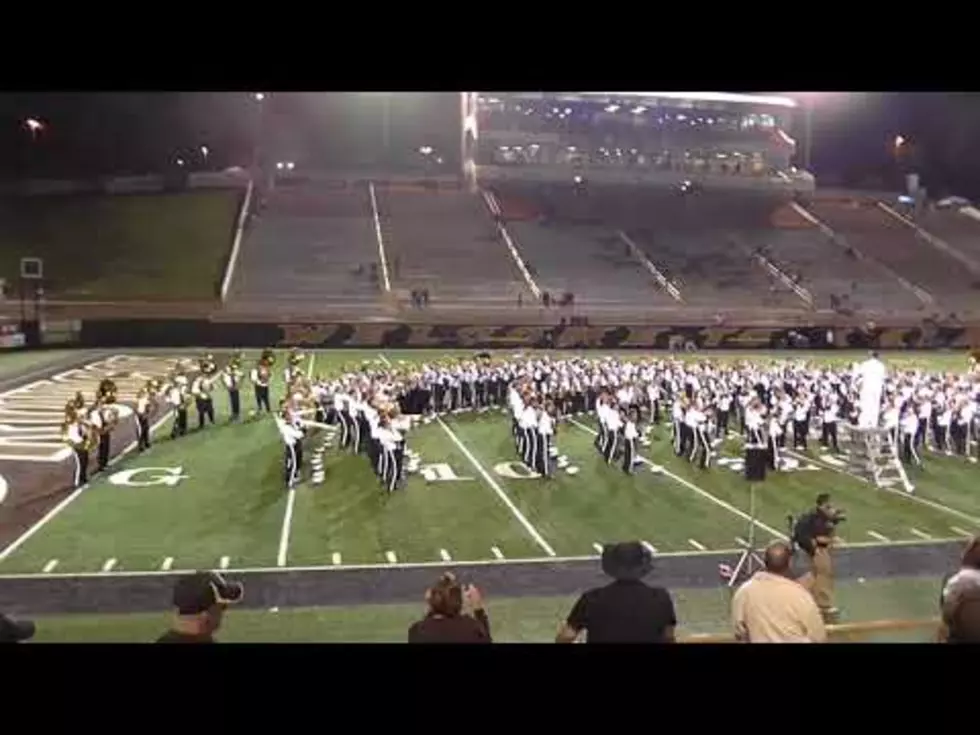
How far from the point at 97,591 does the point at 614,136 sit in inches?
149

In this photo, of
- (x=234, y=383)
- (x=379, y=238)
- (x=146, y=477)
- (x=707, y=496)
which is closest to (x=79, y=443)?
(x=146, y=477)

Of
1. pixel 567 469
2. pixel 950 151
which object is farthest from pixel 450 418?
pixel 950 151

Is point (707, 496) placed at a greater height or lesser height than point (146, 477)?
lesser

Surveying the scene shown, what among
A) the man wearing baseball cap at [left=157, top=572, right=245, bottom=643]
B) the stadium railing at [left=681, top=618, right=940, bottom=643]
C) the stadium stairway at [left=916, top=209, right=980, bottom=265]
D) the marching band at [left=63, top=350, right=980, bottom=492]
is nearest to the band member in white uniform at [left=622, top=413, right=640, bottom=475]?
the marching band at [left=63, top=350, right=980, bottom=492]

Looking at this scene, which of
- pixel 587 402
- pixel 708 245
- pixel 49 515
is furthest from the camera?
pixel 587 402

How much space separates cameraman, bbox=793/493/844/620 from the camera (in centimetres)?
490

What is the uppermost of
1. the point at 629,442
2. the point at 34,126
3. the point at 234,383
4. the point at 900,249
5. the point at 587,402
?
the point at 34,126

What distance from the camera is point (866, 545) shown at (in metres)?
6.52

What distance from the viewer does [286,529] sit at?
6.09 meters

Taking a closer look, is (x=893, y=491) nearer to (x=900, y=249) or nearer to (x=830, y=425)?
(x=830, y=425)

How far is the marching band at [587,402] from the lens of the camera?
265 inches

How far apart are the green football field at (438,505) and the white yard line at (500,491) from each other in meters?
0.01

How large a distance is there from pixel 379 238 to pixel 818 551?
317 cm

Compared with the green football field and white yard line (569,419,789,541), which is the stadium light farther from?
white yard line (569,419,789,541)
